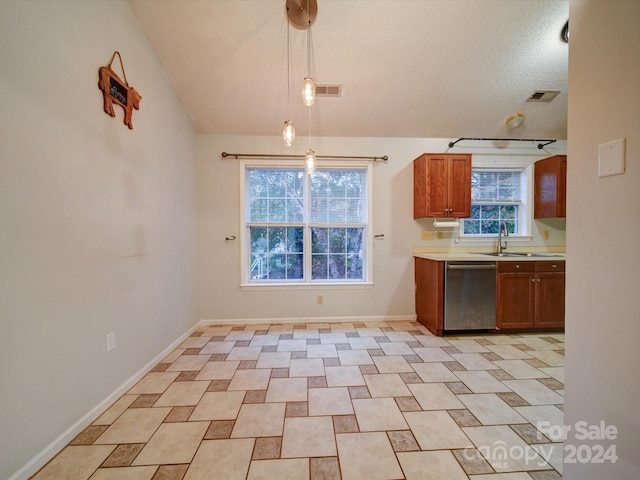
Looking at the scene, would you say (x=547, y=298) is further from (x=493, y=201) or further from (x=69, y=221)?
(x=69, y=221)

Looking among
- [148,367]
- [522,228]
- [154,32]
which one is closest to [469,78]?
[522,228]

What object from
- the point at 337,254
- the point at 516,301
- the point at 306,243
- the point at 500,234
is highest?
the point at 500,234

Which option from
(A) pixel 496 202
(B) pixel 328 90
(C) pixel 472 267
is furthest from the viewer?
(A) pixel 496 202

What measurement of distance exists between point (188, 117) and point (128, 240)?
1.78 metres

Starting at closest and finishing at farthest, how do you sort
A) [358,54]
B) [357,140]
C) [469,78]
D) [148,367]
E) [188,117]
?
[148,367], [358,54], [469,78], [188,117], [357,140]

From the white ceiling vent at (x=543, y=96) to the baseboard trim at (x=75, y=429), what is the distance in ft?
15.6

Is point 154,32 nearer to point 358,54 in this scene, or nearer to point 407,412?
point 358,54

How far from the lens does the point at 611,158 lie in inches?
32.6

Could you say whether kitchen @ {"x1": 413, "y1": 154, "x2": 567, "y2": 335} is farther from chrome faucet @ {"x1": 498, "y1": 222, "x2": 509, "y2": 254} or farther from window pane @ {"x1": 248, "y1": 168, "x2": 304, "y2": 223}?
window pane @ {"x1": 248, "y1": 168, "x2": 304, "y2": 223}

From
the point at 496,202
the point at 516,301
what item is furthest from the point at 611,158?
the point at 496,202

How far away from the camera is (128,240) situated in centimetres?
187

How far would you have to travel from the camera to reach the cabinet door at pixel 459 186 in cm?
299

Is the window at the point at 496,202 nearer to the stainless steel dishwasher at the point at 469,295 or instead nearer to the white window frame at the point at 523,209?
the white window frame at the point at 523,209

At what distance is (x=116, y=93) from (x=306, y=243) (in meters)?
2.28
